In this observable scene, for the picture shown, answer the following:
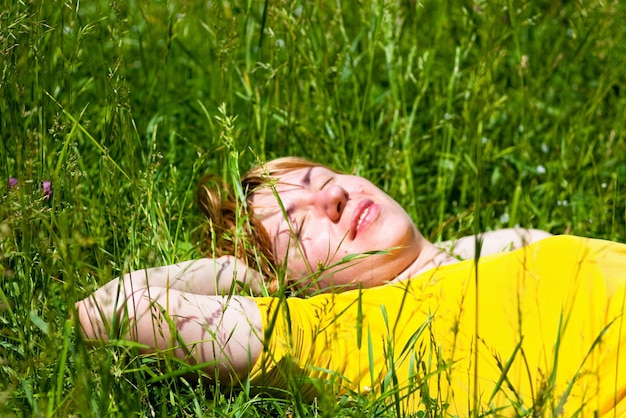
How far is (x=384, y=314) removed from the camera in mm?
1524

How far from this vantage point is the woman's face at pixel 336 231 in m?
1.96

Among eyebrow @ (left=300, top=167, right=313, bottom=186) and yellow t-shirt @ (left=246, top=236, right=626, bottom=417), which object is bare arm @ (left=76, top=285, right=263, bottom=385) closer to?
yellow t-shirt @ (left=246, top=236, right=626, bottom=417)

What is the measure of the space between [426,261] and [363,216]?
0.63 ft

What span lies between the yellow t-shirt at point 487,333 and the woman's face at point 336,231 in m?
0.13

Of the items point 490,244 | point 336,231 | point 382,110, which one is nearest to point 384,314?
point 336,231

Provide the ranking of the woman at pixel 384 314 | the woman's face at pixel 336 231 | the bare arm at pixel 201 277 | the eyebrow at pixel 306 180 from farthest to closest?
the eyebrow at pixel 306 180, the woman's face at pixel 336 231, the bare arm at pixel 201 277, the woman at pixel 384 314

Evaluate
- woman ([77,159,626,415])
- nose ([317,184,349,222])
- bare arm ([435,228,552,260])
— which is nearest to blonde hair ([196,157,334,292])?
woman ([77,159,626,415])

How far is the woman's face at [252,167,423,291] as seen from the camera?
196cm

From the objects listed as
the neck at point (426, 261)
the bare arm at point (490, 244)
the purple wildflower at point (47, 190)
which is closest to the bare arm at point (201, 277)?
the purple wildflower at point (47, 190)

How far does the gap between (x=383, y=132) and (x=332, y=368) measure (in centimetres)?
123

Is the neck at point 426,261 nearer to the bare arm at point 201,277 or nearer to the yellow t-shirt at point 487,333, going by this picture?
the yellow t-shirt at point 487,333

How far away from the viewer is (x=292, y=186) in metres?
2.07

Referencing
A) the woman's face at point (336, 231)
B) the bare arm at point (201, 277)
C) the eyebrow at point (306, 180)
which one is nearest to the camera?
the bare arm at point (201, 277)

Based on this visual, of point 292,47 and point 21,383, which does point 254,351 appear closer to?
point 21,383
